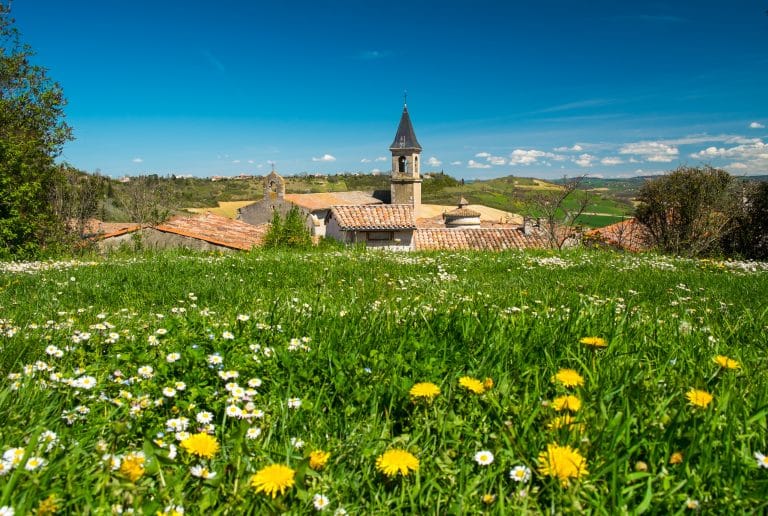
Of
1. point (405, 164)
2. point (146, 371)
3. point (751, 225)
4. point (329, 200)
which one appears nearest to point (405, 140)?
point (405, 164)

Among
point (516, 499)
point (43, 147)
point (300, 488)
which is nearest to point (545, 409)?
point (516, 499)

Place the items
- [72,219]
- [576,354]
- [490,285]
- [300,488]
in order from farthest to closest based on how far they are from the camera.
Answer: [72,219]
[490,285]
[576,354]
[300,488]

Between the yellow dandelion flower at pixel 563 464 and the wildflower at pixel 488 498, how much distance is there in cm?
21

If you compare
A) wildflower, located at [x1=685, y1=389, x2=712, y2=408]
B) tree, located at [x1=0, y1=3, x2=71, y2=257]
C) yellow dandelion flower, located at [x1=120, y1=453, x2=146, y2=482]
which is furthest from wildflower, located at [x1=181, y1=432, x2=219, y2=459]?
tree, located at [x1=0, y1=3, x2=71, y2=257]

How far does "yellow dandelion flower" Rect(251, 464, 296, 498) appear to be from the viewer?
168 cm

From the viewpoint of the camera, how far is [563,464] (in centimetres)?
183

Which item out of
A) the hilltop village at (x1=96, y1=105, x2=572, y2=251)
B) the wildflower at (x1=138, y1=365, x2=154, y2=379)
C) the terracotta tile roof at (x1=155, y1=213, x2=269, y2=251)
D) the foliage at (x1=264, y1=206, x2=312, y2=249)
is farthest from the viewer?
the hilltop village at (x1=96, y1=105, x2=572, y2=251)

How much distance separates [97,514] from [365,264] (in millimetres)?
8223

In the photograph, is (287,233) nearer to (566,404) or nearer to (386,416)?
(386,416)

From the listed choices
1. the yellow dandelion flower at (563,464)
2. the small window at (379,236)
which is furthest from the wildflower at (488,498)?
the small window at (379,236)

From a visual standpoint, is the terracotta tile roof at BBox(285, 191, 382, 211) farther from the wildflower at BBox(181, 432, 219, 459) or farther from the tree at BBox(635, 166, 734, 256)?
the wildflower at BBox(181, 432, 219, 459)

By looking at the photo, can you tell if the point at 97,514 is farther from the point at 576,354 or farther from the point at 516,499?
the point at 576,354

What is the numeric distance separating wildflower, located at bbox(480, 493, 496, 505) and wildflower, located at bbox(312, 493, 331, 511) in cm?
58

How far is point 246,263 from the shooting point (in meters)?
9.73
